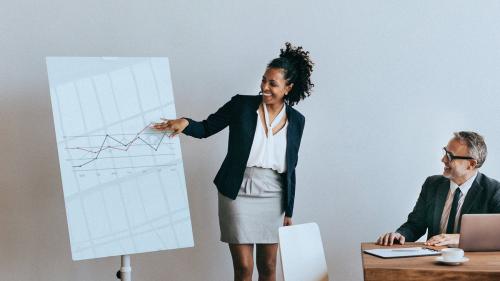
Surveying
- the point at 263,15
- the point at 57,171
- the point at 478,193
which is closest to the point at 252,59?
the point at 263,15

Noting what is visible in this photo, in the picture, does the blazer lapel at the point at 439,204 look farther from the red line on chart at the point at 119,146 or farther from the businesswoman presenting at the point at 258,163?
the red line on chart at the point at 119,146

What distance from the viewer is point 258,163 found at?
3.58m

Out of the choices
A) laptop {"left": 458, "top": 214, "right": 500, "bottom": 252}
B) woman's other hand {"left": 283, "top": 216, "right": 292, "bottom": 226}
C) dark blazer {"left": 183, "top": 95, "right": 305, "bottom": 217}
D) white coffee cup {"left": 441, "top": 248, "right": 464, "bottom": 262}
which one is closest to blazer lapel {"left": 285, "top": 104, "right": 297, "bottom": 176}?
dark blazer {"left": 183, "top": 95, "right": 305, "bottom": 217}

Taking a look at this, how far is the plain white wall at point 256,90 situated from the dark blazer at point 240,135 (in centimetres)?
55

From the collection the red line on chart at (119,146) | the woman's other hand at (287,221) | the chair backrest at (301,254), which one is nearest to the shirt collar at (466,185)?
the chair backrest at (301,254)

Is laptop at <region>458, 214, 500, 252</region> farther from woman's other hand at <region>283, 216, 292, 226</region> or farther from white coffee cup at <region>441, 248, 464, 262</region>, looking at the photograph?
woman's other hand at <region>283, 216, 292, 226</region>

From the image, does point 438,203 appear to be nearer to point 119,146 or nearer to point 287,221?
point 287,221

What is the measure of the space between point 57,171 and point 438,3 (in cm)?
252

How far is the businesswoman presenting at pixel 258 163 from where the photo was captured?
3586 millimetres

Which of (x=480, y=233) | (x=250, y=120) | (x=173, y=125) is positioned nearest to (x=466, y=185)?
(x=480, y=233)

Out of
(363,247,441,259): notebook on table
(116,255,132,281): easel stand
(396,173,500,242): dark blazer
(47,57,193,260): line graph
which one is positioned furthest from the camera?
(116,255,132,281): easel stand

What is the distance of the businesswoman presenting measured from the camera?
141 inches

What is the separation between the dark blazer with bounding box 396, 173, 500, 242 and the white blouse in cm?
73

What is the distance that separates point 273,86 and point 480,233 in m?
1.34
